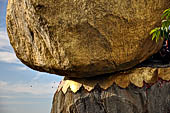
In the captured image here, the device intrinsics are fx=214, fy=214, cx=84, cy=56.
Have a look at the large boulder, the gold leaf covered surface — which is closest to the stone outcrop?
the gold leaf covered surface

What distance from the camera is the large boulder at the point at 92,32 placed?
11.7 feet

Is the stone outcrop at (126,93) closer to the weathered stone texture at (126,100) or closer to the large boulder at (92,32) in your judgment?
the weathered stone texture at (126,100)

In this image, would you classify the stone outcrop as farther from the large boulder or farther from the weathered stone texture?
the large boulder

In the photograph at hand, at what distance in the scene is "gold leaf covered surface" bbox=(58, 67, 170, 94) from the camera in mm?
3900

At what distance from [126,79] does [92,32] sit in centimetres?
113

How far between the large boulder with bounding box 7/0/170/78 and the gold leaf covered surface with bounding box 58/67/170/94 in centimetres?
16

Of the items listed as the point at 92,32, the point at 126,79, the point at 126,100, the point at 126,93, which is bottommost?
the point at 126,100

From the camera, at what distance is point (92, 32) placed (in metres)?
3.59

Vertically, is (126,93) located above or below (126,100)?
above

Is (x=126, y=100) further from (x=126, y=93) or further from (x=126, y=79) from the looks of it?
(x=126, y=79)

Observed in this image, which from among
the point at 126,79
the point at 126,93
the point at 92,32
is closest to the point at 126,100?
the point at 126,93

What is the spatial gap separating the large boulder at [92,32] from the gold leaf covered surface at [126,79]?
161 millimetres

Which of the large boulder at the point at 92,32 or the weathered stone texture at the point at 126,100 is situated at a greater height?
the large boulder at the point at 92,32

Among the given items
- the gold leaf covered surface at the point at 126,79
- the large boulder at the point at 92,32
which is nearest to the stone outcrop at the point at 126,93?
the gold leaf covered surface at the point at 126,79
